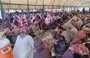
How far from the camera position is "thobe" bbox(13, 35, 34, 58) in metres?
3.52

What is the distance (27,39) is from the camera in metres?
3.60

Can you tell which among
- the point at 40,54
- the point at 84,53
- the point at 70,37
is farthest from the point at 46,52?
the point at 70,37

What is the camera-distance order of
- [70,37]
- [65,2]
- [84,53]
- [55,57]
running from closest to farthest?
[84,53], [55,57], [70,37], [65,2]

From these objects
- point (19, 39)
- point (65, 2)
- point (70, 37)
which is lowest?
point (65, 2)

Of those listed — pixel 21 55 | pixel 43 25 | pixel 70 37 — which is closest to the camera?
pixel 21 55

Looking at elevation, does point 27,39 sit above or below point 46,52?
above

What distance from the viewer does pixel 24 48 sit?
355cm

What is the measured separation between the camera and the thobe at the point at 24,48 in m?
3.52

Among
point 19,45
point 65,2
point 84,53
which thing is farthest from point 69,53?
point 65,2

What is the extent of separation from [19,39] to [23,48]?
193mm

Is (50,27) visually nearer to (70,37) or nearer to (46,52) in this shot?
(70,37)

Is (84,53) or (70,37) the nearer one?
(84,53)

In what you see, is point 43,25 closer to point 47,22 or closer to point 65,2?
point 47,22

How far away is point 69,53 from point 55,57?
0.73 meters
